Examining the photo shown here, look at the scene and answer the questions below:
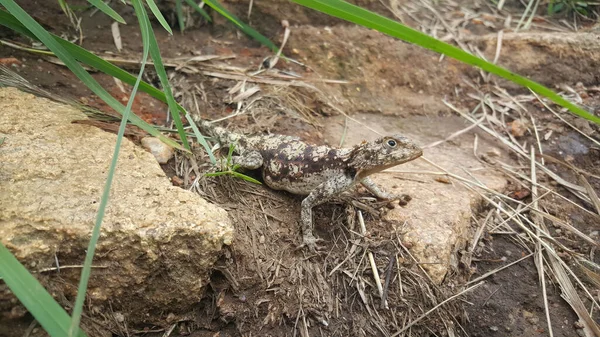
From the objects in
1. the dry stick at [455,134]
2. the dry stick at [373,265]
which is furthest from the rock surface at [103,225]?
the dry stick at [455,134]

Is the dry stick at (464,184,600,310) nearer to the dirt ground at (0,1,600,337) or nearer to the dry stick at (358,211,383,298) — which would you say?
the dirt ground at (0,1,600,337)

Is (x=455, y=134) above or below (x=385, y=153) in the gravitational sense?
below

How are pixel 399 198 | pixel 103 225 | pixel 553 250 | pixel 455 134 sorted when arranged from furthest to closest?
pixel 455 134 < pixel 399 198 < pixel 553 250 < pixel 103 225

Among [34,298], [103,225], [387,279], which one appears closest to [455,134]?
[387,279]

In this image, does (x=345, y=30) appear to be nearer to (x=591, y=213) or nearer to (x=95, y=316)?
(x=591, y=213)

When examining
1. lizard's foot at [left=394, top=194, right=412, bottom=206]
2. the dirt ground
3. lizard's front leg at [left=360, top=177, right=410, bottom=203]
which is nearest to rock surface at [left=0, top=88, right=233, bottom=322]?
the dirt ground

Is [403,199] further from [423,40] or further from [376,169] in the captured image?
[423,40]

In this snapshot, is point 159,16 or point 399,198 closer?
point 159,16

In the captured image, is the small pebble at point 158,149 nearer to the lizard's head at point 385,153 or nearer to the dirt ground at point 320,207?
the dirt ground at point 320,207
